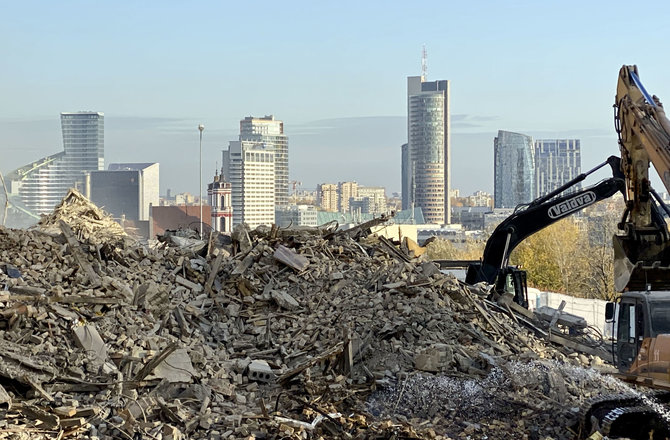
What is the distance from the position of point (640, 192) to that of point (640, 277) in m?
1.58

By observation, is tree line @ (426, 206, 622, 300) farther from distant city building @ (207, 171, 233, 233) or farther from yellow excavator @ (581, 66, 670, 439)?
distant city building @ (207, 171, 233, 233)

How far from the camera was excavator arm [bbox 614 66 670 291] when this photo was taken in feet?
38.0

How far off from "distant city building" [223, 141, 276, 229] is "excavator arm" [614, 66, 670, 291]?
160591 millimetres

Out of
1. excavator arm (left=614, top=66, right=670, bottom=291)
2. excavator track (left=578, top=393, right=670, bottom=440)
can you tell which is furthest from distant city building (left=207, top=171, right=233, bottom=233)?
excavator track (left=578, top=393, right=670, bottom=440)

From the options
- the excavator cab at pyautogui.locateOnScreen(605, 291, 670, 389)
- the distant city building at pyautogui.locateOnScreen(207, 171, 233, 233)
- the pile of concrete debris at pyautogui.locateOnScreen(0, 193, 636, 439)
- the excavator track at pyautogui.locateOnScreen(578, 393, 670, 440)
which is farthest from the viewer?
the distant city building at pyautogui.locateOnScreen(207, 171, 233, 233)

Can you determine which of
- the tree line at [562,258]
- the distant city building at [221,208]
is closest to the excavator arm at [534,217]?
the tree line at [562,258]

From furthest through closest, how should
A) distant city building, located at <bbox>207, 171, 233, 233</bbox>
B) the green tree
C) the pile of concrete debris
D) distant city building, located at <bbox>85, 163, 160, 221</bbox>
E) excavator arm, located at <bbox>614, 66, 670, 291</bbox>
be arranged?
1. distant city building, located at <bbox>85, 163, 160, 221</bbox>
2. distant city building, located at <bbox>207, 171, 233, 233</bbox>
3. the green tree
4. excavator arm, located at <bbox>614, 66, 670, 291</bbox>
5. the pile of concrete debris

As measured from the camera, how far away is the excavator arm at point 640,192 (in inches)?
456

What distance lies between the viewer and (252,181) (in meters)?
182

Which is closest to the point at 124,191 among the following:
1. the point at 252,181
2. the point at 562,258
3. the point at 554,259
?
the point at 252,181

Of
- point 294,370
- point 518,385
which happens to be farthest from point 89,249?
point 518,385

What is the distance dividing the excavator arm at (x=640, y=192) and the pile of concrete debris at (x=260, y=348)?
1859 millimetres

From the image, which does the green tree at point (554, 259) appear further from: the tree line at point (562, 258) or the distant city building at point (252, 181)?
the distant city building at point (252, 181)

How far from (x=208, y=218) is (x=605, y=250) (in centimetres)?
5706
